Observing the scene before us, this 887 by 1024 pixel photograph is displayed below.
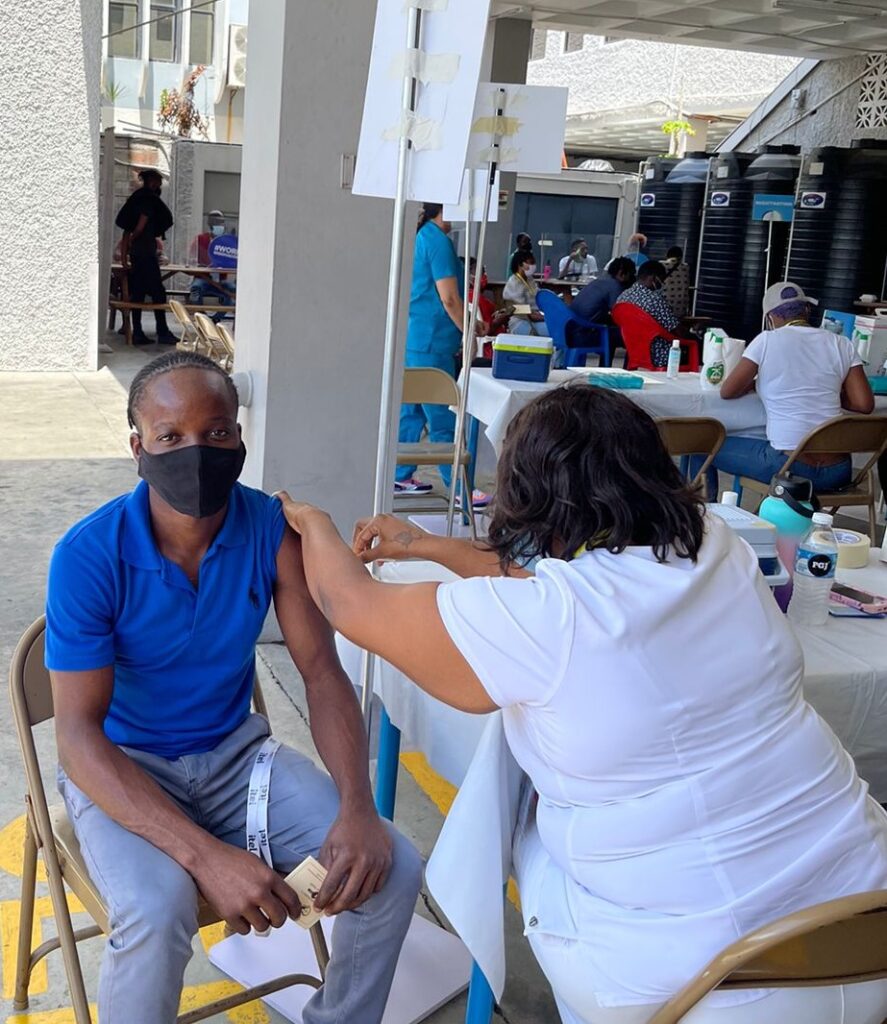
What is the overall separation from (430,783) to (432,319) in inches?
126

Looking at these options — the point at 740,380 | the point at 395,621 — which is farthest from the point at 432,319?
the point at 395,621

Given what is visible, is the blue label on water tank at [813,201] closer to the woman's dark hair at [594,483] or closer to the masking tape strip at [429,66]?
the masking tape strip at [429,66]

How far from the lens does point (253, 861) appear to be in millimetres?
1828

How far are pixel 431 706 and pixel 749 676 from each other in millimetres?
889

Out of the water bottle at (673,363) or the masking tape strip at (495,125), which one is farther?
the water bottle at (673,363)

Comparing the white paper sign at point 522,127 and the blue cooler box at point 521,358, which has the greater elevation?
the white paper sign at point 522,127

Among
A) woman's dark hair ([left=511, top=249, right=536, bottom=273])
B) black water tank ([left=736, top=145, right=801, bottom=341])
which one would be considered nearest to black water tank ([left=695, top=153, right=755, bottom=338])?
black water tank ([left=736, top=145, right=801, bottom=341])

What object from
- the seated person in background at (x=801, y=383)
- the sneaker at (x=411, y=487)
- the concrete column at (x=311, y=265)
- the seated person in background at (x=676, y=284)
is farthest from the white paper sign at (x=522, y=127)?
the seated person in background at (x=676, y=284)

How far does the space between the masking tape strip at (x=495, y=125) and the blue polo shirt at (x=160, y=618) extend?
61.9 inches

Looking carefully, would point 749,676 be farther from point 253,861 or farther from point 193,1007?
point 193,1007

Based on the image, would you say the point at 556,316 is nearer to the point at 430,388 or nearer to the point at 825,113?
the point at 430,388

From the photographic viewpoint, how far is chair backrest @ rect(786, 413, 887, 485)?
4.89 metres

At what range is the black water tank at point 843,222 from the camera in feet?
39.8

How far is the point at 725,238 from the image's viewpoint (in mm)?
14180
